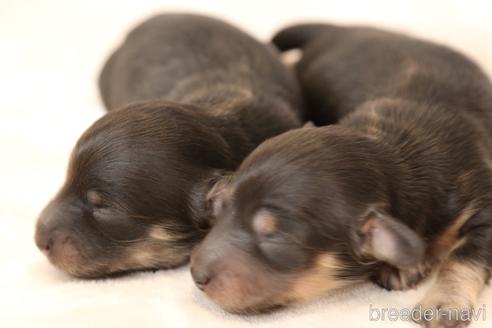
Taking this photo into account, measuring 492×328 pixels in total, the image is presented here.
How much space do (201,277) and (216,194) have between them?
0.35 m

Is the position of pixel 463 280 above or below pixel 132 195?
below

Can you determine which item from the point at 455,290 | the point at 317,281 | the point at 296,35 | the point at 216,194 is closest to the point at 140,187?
the point at 216,194

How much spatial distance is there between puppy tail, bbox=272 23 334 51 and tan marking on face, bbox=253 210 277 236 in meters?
2.54

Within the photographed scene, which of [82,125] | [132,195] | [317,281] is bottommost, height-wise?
[82,125]

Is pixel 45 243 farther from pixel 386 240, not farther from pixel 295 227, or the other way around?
pixel 386 240

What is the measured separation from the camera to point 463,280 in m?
2.51

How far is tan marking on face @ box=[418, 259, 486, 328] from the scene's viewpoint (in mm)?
2400

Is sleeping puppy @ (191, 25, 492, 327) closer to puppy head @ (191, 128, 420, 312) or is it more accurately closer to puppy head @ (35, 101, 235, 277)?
puppy head @ (191, 128, 420, 312)

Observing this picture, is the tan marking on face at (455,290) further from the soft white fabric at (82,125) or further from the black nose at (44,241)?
the black nose at (44,241)

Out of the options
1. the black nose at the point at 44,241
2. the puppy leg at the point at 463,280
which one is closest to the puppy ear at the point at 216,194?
the black nose at the point at 44,241

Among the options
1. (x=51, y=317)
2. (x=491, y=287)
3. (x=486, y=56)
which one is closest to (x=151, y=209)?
(x=51, y=317)

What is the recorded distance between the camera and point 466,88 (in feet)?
10.8

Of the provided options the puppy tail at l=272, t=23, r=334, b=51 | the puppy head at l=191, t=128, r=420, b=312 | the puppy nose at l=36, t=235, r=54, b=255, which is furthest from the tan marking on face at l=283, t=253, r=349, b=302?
the puppy tail at l=272, t=23, r=334, b=51

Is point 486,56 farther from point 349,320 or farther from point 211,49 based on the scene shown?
point 349,320
